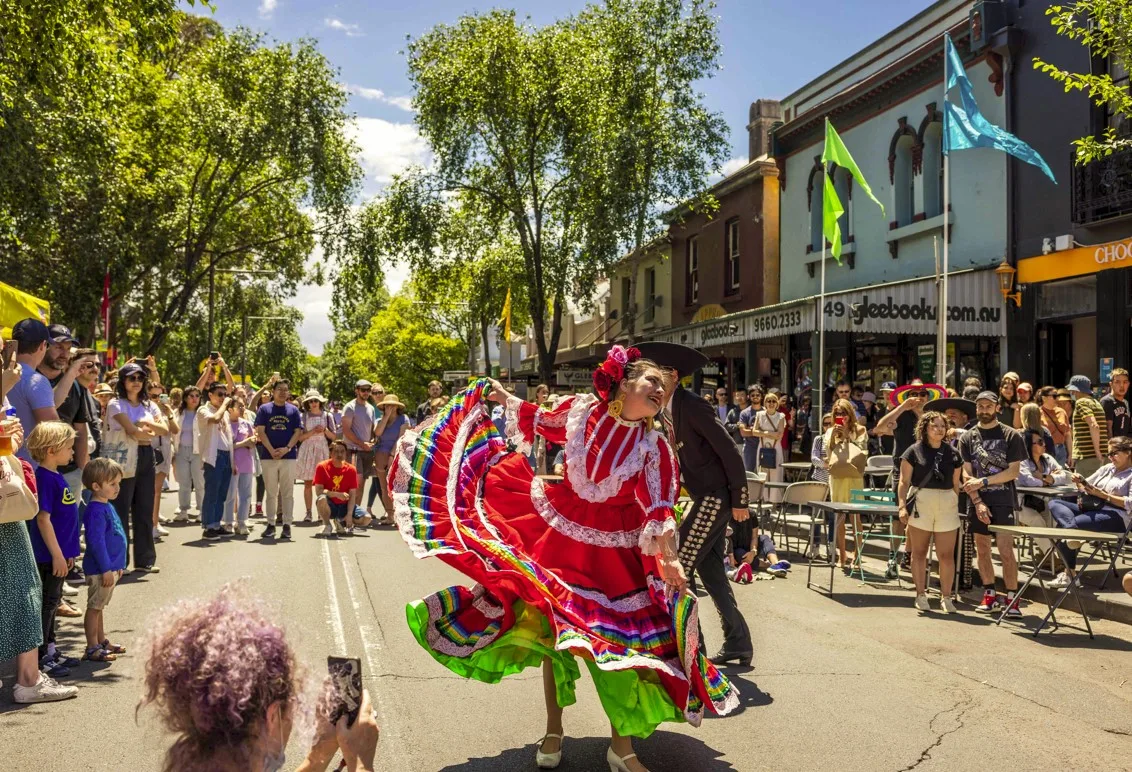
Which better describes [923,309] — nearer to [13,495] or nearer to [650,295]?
[13,495]

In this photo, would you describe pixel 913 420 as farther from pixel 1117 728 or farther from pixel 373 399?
pixel 373 399

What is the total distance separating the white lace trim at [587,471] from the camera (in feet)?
15.2

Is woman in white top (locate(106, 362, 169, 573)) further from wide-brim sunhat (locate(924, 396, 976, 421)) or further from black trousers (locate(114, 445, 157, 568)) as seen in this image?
wide-brim sunhat (locate(924, 396, 976, 421))

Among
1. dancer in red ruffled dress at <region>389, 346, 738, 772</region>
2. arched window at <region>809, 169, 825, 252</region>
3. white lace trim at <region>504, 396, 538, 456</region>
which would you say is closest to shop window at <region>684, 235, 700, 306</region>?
arched window at <region>809, 169, 825, 252</region>

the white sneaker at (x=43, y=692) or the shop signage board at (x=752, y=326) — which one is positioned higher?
the shop signage board at (x=752, y=326)

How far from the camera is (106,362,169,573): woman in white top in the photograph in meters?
9.62

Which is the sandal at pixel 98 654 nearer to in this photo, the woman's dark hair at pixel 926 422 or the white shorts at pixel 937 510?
the white shorts at pixel 937 510

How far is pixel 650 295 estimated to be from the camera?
1277 inches

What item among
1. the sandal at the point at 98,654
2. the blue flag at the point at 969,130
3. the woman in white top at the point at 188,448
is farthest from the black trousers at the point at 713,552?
the blue flag at the point at 969,130

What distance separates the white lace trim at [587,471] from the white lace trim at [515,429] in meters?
0.48

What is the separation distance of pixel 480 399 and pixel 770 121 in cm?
2472

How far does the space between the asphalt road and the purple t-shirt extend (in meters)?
0.73

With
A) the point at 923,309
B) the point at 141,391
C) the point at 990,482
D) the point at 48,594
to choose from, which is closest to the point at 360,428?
the point at 141,391

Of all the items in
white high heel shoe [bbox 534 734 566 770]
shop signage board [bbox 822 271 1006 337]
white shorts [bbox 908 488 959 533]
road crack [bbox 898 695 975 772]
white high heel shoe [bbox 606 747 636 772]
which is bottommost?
road crack [bbox 898 695 975 772]
